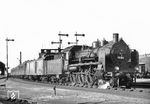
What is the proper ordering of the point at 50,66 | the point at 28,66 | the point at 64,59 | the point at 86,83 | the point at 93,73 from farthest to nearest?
the point at 28,66 → the point at 50,66 → the point at 64,59 → the point at 86,83 → the point at 93,73

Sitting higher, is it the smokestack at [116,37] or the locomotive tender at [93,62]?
the smokestack at [116,37]

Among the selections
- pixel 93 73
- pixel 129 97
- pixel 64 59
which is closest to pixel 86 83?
pixel 93 73

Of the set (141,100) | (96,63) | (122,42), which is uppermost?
(122,42)

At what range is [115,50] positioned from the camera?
22.2m

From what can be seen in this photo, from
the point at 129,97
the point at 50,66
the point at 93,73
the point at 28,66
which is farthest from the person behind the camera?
the point at 28,66

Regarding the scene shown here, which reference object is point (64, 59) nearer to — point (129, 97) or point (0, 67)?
point (0, 67)

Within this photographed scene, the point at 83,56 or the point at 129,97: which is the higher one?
the point at 83,56

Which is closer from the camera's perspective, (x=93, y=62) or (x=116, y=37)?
(x=116, y=37)

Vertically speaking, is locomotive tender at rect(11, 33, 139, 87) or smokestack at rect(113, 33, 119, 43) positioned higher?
smokestack at rect(113, 33, 119, 43)

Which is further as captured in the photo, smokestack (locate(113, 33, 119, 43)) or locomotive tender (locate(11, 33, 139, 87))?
smokestack (locate(113, 33, 119, 43))

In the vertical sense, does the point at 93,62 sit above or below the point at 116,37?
below

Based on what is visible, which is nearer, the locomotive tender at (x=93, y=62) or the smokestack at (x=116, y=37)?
the locomotive tender at (x=93, y=62)

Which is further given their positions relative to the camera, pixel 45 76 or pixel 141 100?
pixel 45 76

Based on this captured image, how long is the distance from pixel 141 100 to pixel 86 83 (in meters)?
11.7
